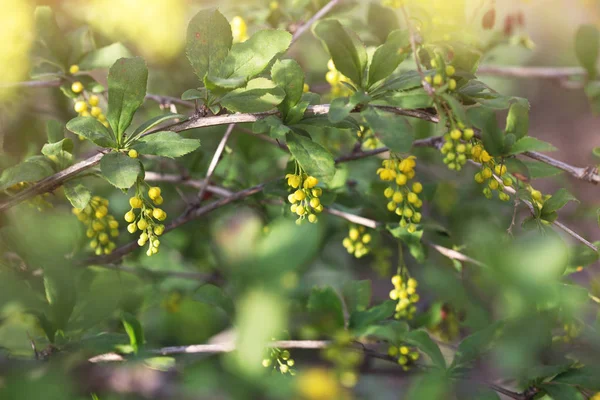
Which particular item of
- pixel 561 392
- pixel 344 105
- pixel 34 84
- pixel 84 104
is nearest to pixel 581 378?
pixel 561 392

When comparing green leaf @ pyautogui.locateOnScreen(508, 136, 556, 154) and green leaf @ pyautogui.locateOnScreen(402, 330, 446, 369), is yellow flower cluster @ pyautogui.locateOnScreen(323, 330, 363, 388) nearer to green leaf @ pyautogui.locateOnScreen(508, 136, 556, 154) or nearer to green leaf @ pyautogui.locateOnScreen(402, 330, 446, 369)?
green leaf @ pyautogui.locateOnScreen(402, 330, 446, 369)

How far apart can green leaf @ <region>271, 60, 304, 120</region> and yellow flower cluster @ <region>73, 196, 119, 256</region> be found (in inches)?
21.1

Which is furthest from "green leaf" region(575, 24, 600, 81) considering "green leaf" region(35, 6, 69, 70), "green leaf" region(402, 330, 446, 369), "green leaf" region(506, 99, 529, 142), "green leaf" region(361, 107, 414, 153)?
"green leaf" region(35, 6, 69, 70)

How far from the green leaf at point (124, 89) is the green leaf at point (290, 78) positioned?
0.25 metres

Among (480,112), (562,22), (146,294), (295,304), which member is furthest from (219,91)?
(562,22)

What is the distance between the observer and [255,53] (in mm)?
956

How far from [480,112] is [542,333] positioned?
0.43 m

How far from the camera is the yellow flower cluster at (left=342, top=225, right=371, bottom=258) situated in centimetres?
142

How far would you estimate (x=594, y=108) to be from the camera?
168cm

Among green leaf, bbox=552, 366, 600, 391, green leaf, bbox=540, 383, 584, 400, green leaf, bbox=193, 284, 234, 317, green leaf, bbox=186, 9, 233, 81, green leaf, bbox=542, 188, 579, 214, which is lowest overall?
green leaf, bbox=540, 383, 584, 400

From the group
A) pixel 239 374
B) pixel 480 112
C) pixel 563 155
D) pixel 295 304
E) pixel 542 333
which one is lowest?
pixel 563 155

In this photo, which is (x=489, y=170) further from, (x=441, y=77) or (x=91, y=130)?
(x=91, y=130)

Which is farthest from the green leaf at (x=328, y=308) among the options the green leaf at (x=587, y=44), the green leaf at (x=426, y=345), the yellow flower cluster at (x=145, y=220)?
the green leaf at (x=587, y=44)

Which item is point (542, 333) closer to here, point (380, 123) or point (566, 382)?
point (380, 123)
